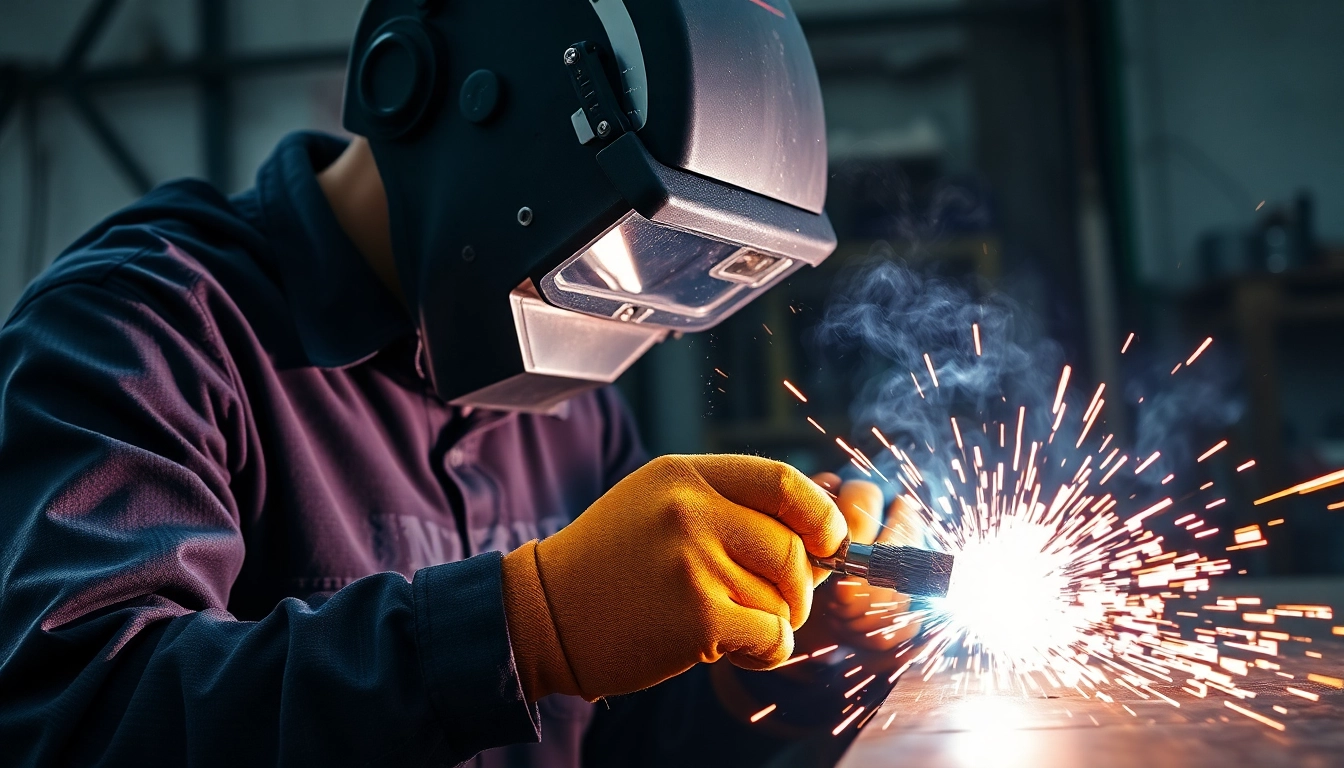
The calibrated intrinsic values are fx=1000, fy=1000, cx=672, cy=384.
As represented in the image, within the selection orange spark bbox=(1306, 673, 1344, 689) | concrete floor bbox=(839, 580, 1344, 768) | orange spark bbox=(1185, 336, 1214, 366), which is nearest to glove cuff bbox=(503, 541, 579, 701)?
concrete floor bbox=(839, 580, 1344, 768)

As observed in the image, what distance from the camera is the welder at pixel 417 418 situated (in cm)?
83

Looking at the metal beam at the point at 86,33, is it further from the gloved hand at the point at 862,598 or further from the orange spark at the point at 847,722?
the orange spark at the point at 847,722

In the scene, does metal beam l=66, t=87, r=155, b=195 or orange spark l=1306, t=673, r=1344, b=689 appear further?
metal beam l=66, t=87, r=155, b=195

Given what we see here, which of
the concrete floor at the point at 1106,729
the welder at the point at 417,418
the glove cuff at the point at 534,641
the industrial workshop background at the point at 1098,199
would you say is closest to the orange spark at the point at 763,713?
the welder at the point at 417,418

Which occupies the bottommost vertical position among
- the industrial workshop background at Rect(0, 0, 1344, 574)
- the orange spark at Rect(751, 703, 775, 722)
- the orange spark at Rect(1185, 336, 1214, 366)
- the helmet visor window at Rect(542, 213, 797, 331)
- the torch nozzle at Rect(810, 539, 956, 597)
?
the orange spark at Rect(751, 703, 775, 722)

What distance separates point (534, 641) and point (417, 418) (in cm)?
54

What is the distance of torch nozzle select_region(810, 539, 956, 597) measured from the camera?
3.21 ft

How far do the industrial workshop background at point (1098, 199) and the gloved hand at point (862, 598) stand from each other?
2280 mm

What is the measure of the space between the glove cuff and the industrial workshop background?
284 centimetres

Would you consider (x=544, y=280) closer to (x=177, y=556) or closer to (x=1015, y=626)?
(x=177, y=556)

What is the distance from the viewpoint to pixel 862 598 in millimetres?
1359

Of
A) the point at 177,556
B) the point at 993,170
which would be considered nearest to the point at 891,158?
the point at 993,170

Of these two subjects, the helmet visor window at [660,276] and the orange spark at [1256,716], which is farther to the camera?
the helmet visor window at [660,276]

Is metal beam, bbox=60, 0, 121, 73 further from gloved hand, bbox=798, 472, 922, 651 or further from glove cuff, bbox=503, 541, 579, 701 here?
glove cuff, bbox=503, 541, 579, 701
